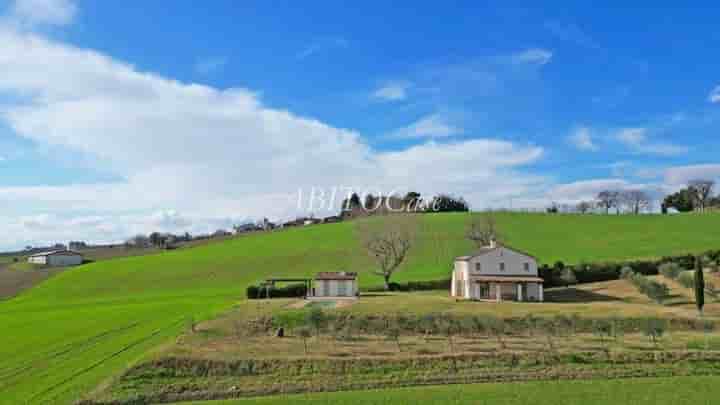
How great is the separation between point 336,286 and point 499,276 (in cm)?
1677

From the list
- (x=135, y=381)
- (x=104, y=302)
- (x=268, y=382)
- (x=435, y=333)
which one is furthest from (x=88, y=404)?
(x=104, y=302)

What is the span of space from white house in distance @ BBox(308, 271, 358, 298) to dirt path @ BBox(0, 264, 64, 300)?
48.0 meters

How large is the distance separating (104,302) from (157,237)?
3390 inches

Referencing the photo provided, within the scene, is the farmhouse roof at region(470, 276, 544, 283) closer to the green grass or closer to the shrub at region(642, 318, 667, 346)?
the shrub at region(642, 318, 667, 346)

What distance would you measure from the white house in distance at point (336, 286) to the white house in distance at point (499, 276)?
1159cm

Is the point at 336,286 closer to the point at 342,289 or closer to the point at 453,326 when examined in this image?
the point at 342,289

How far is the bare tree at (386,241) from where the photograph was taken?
222 feet

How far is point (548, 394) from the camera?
22.4 metres

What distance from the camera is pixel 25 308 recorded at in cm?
6425

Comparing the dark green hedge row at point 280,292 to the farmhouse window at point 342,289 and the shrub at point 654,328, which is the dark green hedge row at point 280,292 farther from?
the shrub at point 654,328

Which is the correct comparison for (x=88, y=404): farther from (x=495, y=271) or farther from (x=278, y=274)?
(x=278, y=274)

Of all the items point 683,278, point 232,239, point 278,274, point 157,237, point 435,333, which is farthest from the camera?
point 157,237

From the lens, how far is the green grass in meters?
21.3

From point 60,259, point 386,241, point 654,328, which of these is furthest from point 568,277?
point 60,259
